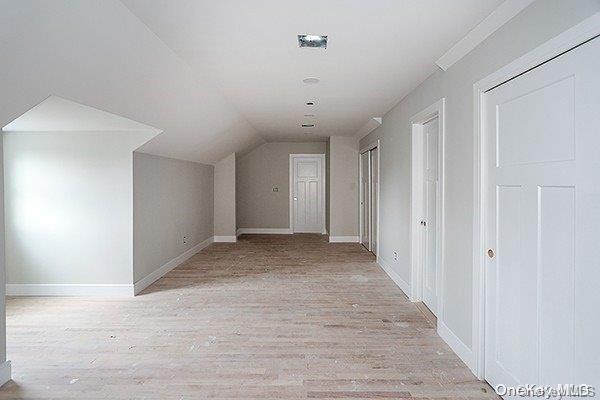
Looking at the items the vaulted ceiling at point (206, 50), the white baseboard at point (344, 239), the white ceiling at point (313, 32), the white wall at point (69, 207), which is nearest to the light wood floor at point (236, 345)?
the white wall at point (69, 207)

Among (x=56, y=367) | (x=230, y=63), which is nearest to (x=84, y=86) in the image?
(x=230, y=63)

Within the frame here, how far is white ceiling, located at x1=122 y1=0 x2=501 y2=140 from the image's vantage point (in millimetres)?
2277

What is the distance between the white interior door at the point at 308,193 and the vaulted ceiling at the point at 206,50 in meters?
5.44

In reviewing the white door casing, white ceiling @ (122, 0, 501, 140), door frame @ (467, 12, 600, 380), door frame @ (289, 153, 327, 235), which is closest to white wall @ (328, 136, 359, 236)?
the white door casing

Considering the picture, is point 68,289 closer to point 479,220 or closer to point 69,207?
point 69,207

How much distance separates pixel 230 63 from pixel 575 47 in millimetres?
2434

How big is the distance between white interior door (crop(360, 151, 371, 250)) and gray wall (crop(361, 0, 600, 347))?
2505 millimetres

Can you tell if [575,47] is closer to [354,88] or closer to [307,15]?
[307,15]

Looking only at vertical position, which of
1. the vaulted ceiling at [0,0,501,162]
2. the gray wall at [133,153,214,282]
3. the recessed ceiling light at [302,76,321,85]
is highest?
the recessed ceiling light at [302,76,321,85]

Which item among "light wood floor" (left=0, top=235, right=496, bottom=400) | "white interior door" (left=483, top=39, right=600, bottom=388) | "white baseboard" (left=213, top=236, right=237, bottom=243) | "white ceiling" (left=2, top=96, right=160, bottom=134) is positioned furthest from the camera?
"white baseboard" (left=213, top=236, right=237, bottom=243)

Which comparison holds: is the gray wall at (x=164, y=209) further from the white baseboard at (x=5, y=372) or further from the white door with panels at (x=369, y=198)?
the white door with panels at (x=369, y=198)

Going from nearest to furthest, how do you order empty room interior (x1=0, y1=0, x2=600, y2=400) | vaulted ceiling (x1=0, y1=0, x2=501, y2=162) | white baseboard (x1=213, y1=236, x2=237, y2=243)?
empty room interior (x1=0, y1=0, x2=600, y2=400) → vaulted ceiling (x1=0, y1=0, x2=501, y2=162) → white baseboard (x1=213, y1=236, x2=237, y2=243)

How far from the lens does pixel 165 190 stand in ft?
18.4

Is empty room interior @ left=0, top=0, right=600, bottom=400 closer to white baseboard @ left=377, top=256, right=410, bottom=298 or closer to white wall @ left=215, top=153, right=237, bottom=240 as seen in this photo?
white baseboard @ left=377, top=256, right=410, bottom=298
